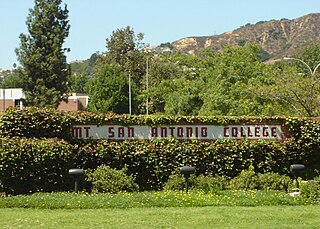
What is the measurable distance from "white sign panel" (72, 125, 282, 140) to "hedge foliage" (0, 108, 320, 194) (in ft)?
0.52

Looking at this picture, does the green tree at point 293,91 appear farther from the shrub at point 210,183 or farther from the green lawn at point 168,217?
the green lawn at point 168,217

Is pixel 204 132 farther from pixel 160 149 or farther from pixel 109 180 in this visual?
pixel 109 180

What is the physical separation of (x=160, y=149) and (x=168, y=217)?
21.2 ft

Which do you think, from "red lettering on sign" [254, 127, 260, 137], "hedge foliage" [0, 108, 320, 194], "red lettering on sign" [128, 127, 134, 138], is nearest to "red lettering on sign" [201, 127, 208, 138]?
"hedge foliage" [0, 108, 320, 194]

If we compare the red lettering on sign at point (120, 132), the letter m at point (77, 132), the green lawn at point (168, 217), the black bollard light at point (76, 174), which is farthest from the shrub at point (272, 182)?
the letter m at point (77, 132)

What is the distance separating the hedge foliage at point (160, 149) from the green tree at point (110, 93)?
190ft

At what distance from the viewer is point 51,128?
17.7 metres

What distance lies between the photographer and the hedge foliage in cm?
1730

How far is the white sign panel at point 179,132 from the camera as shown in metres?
18.4

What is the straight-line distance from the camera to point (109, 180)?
1675 centimetres

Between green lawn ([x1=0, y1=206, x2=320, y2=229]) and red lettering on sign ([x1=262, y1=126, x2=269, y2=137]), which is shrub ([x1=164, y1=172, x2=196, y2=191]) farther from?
green lawn ([x1=0, y1=206, x2=320, y2=229])

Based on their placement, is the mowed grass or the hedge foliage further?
the hedge foliage

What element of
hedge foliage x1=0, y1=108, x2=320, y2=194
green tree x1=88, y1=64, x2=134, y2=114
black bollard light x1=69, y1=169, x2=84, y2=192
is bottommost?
black bollard light x1=69, y1=169, x2=84, y2=192

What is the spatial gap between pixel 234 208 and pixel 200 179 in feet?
14.6
